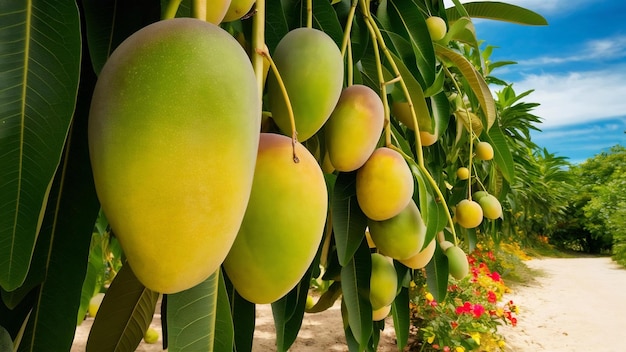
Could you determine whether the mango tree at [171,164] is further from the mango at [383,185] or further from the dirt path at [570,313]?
the dirt path at [570,313]

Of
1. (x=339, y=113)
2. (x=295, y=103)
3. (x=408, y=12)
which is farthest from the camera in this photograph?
(x=408, y=12)

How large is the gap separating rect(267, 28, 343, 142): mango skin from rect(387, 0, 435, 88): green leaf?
21.3 inches

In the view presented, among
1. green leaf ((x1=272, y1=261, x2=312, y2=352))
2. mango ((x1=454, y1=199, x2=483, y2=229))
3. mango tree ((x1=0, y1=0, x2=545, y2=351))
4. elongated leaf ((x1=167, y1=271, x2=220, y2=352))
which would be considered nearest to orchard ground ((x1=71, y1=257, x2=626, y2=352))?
mango ((x1=454, y1=199, x2=483, y2=229))

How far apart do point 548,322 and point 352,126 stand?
504 cm

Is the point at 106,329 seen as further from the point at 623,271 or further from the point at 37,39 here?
the point at 623,271

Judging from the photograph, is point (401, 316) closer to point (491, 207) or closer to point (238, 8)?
point (491, 207)

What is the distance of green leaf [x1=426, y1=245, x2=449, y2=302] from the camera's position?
3.33 feet

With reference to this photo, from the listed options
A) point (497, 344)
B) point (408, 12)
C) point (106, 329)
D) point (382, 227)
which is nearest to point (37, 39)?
point (106, 329)

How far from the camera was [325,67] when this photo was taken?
47 cm

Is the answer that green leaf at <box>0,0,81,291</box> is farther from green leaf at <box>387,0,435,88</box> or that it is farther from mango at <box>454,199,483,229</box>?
mango at <box>454,199,483,229</box>

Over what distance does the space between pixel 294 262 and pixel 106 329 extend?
318mm

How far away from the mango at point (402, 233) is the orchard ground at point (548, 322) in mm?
2856

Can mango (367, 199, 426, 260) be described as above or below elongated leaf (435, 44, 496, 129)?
below

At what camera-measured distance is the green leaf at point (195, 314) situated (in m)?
0.37
